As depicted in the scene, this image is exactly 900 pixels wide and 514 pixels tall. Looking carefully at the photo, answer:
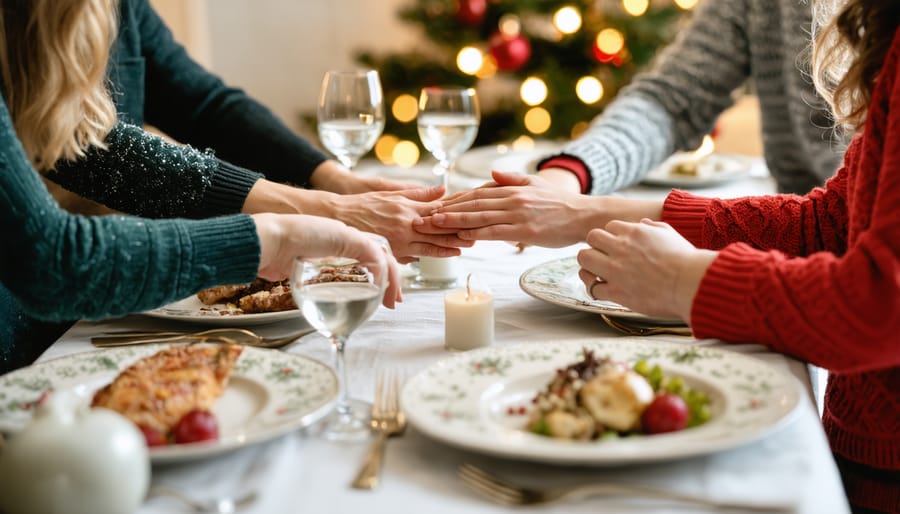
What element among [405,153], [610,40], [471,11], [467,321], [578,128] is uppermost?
[471,11]

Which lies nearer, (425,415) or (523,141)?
(425,415)

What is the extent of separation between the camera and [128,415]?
0.78 m

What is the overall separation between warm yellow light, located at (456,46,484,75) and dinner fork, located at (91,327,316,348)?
2577 mm

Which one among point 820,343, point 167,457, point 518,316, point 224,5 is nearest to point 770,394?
point 820,343

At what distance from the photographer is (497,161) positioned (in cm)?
210

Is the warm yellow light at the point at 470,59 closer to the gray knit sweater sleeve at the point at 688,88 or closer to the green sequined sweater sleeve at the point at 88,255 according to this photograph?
the gray knit sweater sleeve at the point at 688,88

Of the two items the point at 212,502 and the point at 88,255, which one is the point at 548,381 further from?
the point at 88,255

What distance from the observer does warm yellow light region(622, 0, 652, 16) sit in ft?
11.6

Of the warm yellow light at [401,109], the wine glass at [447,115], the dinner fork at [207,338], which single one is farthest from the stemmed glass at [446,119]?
the warm yellow light at [401,109]

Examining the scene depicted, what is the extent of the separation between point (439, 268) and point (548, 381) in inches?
19.5

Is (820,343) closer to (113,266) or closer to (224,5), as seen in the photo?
(113,266)

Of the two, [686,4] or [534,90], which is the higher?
[686,4]

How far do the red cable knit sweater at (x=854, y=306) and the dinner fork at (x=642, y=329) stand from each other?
105mm

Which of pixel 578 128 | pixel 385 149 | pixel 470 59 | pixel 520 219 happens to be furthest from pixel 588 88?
pixel 520 219
